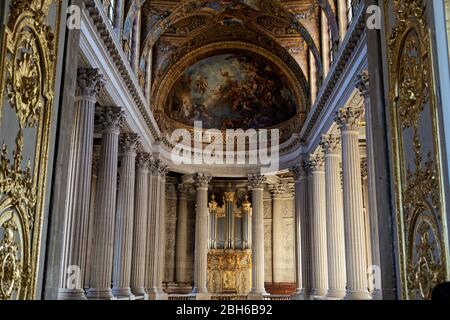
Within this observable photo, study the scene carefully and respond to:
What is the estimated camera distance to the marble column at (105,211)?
16.0 meters

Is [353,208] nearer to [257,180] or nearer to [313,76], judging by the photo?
[313,76]

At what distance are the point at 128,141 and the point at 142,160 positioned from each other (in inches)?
96.7

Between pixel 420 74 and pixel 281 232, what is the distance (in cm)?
2159

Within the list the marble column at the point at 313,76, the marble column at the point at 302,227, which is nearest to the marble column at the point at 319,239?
the marble column at the point at 302,227

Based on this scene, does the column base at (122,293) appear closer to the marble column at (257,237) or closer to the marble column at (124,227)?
A: the marble column at (124,227)

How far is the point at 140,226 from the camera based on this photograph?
2119cm

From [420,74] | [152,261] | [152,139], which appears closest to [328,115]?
[152,139]

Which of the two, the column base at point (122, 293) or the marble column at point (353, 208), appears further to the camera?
the column base at point (122, 293)

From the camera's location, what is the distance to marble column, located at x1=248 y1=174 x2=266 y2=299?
25.5 metres

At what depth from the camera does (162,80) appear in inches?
957

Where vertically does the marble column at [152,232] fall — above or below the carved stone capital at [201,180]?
below

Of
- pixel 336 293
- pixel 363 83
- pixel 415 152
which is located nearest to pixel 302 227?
pixel 336 293

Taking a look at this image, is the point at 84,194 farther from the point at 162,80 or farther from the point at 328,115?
the point at 162,80

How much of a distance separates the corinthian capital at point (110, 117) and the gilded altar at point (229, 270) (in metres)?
12.4
